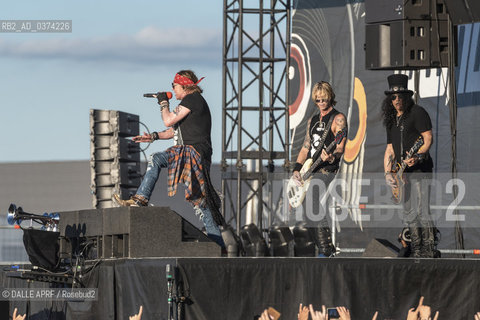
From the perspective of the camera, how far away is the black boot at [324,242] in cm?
1130

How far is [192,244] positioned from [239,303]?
2.91 ft

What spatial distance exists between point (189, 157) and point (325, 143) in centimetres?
154

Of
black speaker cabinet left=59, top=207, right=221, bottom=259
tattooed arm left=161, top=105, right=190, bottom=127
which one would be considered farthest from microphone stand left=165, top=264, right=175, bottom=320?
tattooed arm left=161, top=105, right=190, bottom=127

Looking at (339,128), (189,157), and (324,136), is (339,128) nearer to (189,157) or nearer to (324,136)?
(324,136)

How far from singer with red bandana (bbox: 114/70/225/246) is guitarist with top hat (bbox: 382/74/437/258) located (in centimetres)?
189

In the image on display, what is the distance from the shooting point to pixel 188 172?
11047mm

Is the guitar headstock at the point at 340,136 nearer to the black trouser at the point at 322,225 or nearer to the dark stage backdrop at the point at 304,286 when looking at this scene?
the black trouser at the point at 322,225

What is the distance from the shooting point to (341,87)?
69.4 ft

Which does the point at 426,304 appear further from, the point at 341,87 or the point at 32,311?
the point at 341,87

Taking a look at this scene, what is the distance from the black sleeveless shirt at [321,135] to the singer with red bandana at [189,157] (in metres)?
1.19

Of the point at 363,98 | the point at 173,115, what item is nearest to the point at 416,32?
the point at 173,115

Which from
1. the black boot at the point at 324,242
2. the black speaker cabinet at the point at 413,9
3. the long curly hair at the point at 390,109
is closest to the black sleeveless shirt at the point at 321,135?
the long curly hair at the point at 390,109

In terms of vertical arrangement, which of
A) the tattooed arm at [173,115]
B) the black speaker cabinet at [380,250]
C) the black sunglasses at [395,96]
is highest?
the black sunglasses at [395,96]

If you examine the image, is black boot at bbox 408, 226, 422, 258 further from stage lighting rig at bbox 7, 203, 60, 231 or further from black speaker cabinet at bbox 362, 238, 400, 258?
stage lighting rig at bbox 7, 203, 60, 231
